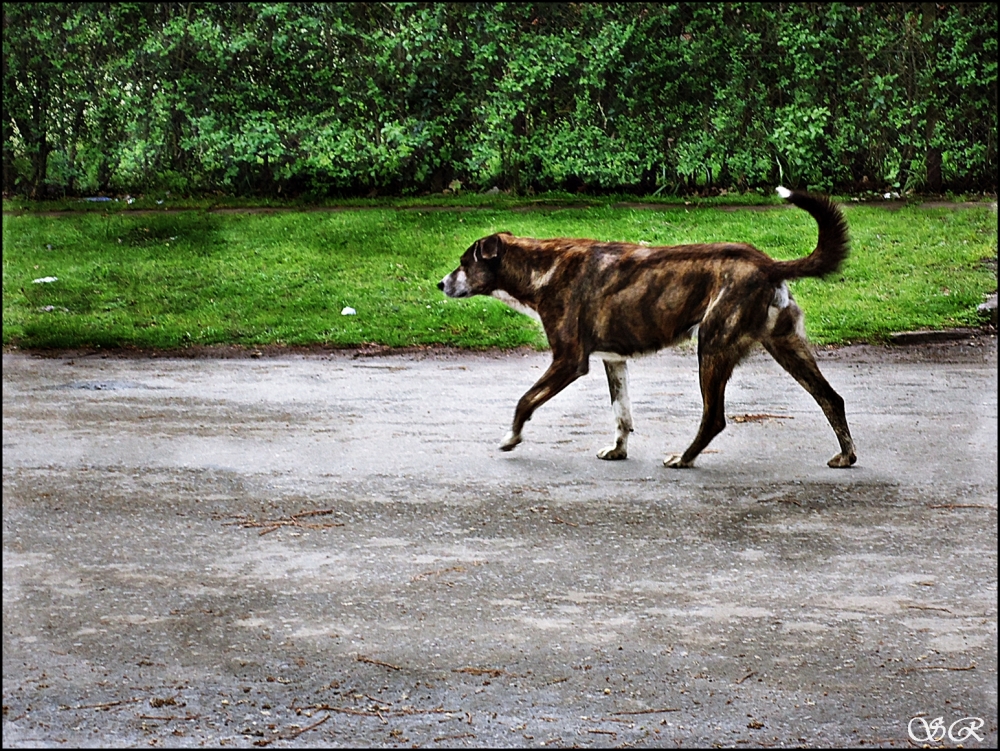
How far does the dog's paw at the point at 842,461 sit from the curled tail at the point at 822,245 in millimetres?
902

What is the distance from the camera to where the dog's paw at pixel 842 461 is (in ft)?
18.1

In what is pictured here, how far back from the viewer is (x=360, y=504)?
16.5ft

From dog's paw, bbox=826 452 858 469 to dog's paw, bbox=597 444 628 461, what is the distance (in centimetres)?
92

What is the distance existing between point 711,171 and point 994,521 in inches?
226

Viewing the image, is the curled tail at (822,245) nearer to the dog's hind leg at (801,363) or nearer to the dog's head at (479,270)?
the dog's hind leg at (801,363)

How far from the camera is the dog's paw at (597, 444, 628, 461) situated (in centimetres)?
569

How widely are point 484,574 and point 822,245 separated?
208 centimetres

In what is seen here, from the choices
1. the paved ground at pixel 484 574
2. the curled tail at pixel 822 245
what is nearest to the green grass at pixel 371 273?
the paved ground at pixel 484 574

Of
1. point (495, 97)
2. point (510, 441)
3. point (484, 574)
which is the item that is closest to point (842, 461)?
point (510, 441)

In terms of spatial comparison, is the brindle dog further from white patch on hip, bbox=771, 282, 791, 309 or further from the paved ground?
the paved ground

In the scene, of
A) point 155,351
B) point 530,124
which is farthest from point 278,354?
point 530,124

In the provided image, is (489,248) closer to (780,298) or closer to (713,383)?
(713,383)

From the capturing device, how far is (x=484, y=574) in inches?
162

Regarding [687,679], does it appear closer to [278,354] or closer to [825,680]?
[825,680]
